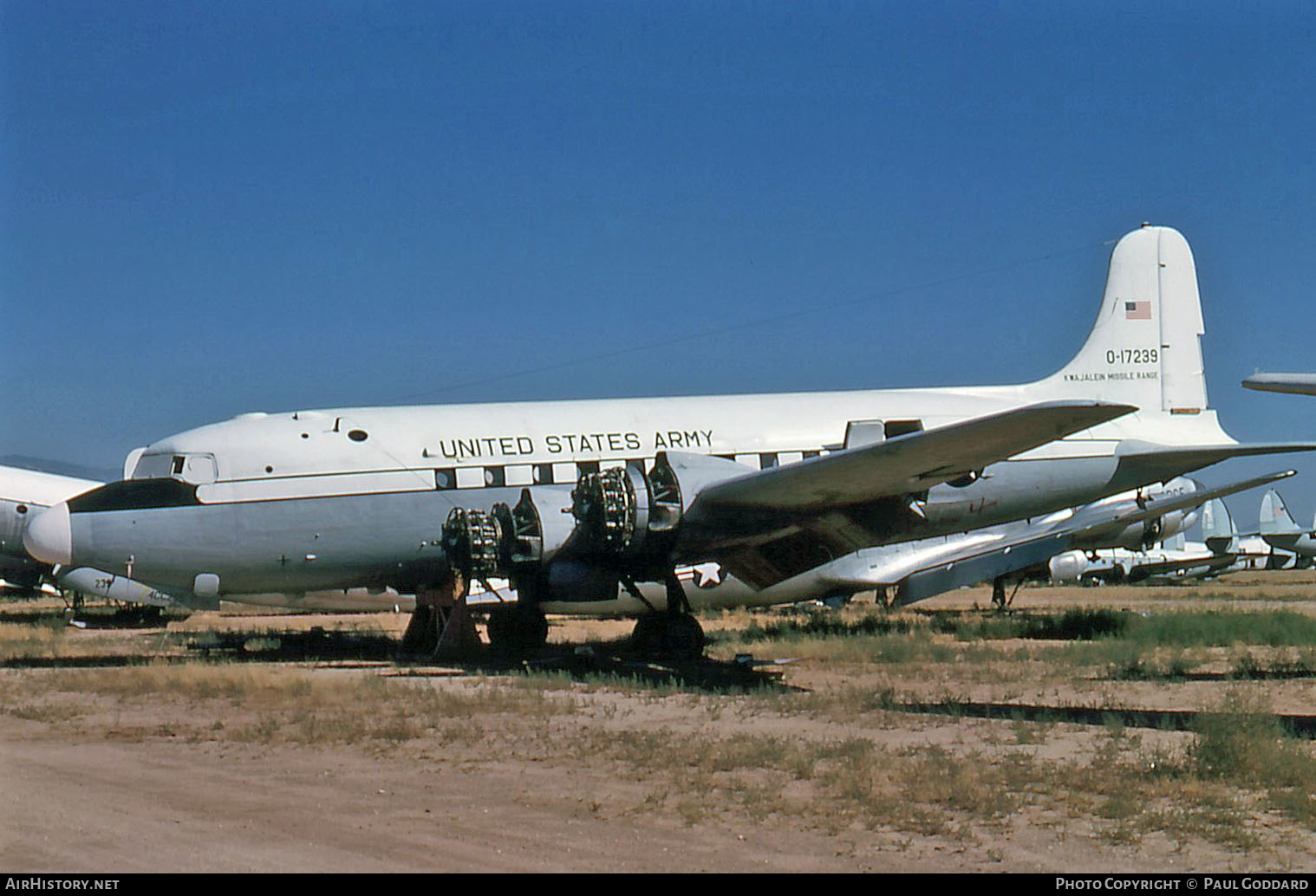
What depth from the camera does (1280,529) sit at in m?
70.1

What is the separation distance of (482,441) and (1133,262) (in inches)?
491

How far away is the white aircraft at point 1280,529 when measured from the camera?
69.8m

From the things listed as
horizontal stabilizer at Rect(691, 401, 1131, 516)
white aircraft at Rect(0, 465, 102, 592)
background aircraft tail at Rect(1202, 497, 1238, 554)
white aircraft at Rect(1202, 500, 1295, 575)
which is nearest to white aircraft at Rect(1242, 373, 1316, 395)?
horizontal stabilizer at Rect(691, 401, 1131, 516)

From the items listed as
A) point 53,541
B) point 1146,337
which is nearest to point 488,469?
point 53,541

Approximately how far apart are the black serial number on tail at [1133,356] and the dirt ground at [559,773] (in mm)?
8060

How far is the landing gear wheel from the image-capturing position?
64.0ft

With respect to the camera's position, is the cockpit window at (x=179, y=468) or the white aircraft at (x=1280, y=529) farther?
the white aircraft at (x=1280, y=529)

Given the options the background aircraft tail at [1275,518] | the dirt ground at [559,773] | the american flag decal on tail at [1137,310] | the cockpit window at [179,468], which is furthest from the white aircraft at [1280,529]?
the cockpit window at [179,468]

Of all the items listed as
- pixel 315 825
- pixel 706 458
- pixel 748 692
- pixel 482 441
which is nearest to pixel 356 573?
pixel 482 441

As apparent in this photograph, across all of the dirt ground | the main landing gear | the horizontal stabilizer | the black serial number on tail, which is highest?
the black serial number on tail

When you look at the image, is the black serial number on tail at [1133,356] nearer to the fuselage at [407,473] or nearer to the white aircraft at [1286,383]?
the fuselage at [407,473]

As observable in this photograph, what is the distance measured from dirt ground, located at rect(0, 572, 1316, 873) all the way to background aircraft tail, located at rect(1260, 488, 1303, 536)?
2344 inches

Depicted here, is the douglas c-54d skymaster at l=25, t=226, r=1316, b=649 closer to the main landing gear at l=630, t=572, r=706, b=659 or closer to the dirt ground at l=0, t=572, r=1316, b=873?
the main landing gear at l=630, t=572, r=706, b=659
